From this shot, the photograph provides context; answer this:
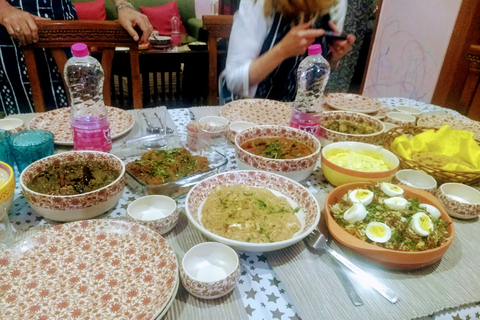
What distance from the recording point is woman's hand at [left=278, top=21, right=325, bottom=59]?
159cm

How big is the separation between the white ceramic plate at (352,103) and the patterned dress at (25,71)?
1.60 m

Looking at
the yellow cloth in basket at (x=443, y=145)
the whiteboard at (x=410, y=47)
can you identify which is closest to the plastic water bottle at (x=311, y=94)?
the yellow cloth in basket at (x=443, y=145)

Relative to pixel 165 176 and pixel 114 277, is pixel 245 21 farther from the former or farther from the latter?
pixel 114 277

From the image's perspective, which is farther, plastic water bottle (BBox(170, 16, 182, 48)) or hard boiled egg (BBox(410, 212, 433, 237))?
plastic water bottle (BBox(170, 16, 182, 48))

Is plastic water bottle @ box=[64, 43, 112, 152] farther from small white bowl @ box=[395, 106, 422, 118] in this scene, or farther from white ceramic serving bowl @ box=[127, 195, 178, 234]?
small white bowl @ box=[395, 106, 422, 118]

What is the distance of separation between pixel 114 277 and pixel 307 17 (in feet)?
5.17

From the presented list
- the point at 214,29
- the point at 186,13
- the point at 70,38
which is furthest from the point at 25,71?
the point at 186,13

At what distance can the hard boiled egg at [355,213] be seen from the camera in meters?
0.86

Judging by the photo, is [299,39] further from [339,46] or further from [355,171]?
[355,171]

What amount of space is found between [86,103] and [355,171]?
3.51ft

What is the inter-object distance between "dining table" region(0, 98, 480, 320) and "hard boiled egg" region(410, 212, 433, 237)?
3.4 inches

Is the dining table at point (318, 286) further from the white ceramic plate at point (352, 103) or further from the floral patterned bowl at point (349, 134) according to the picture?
the white ceramic plate at point (352, 103)

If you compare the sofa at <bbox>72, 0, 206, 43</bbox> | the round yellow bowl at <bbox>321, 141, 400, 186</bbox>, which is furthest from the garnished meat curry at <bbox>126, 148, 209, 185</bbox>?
the sofa at <bbox>72, 0, 206, 43</bbox>

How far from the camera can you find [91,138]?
1144 millimetres
